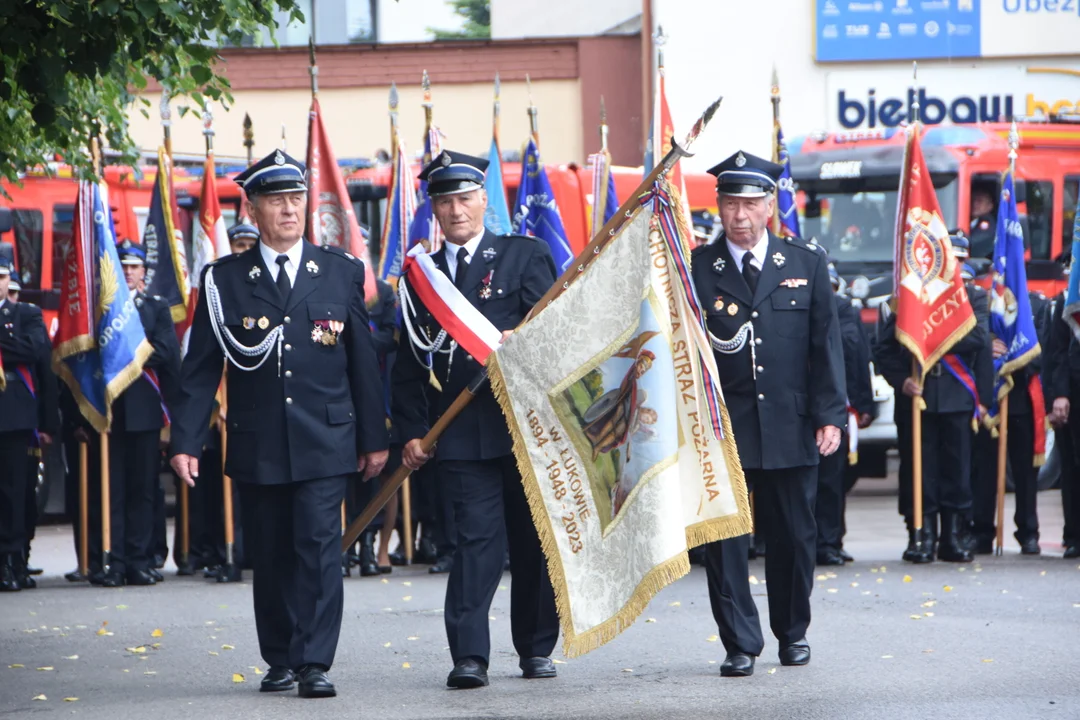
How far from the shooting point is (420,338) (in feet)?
24.4

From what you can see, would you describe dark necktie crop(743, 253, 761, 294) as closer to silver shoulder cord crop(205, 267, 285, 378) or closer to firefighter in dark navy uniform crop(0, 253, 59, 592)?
silver shoulder cord crop(205, 267, 285, 378)

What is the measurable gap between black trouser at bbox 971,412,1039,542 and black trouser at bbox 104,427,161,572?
5.64m

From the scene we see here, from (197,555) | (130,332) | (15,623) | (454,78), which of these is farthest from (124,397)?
(454,78)

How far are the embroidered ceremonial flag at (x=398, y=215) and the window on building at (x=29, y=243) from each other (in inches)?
171

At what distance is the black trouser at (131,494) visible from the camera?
38.2 ft

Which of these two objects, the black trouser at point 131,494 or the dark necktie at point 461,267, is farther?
the black trouser at point 131,494

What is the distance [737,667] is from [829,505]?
4.82 metres

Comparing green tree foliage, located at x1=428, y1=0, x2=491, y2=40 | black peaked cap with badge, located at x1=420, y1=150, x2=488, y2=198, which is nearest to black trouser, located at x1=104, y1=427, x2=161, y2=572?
black peaked cap with badge, located at x1=420, y1=150, x2=488, y2=198

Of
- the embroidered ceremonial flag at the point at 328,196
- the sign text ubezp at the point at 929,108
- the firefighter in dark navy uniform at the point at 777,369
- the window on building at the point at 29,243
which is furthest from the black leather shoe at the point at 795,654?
the sign text ubezp at the point at 929,108

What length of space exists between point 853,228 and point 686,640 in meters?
10.1

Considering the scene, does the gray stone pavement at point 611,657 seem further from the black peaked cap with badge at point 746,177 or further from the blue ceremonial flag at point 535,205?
the blue ceremonial flag at point 535,205

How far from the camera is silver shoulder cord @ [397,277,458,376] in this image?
24.2 feet

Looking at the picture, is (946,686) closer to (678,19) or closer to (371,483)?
(371,483)

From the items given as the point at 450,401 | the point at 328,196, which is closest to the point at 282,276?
the point at 450,401
